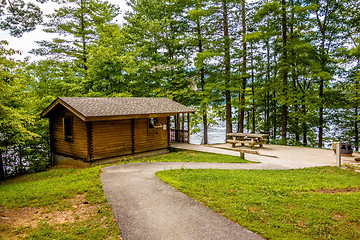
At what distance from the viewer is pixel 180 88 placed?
66.6ft

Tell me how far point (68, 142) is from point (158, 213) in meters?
9.64

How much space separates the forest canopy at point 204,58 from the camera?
15.6 metres

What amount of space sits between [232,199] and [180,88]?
51.1 ft

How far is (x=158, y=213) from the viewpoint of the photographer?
16.2 ft

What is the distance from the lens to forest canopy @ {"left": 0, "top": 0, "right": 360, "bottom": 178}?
15602mm

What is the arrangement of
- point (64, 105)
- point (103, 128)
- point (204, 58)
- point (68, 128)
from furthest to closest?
point (204, 58) → point (68, 128) → point (103, 128) → point (64, 105)

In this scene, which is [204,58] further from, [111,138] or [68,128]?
[68,128]

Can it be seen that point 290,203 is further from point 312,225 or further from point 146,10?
point 146,10

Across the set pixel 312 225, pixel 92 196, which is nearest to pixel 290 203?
pixel 312 225

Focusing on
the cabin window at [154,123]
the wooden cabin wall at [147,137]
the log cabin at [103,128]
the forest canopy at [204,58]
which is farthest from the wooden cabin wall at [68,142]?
the cabin window at [154,123]

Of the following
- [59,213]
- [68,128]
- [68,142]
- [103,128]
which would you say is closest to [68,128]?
Result: [68,128]

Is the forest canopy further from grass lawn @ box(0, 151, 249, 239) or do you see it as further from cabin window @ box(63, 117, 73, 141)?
grass lawn @ box(0, 151, 249, 239)

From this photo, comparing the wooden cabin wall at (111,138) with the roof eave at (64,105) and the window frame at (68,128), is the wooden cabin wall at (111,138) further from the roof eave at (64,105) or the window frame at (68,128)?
the window frame at (68,128)

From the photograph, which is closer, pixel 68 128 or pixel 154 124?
pixel 68 128
